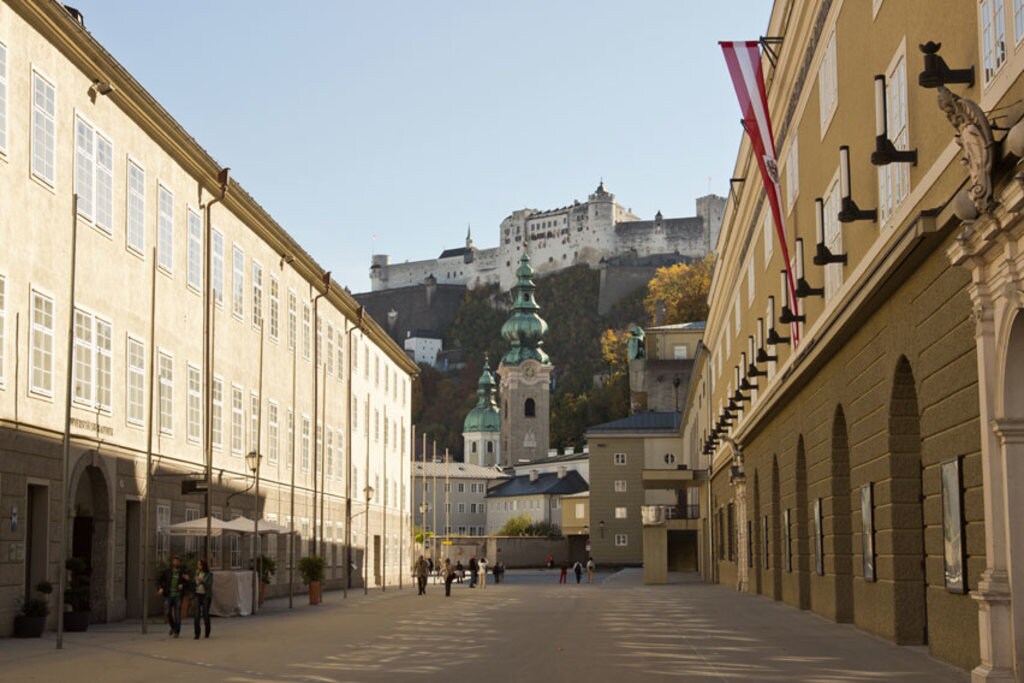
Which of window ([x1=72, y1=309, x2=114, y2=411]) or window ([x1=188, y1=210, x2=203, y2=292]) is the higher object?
window ([x1=188, y1=210, x2=203, y2=292])

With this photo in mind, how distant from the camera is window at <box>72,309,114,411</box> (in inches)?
984

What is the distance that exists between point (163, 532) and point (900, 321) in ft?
57.6

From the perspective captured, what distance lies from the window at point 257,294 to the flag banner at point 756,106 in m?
17.2

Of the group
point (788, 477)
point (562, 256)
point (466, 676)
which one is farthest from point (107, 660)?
point (562, 256)

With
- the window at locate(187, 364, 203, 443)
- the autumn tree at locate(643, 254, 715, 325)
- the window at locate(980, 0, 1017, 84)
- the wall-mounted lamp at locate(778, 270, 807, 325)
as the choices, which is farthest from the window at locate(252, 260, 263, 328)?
the autumn tree at locate(643, 254, 715, 325)

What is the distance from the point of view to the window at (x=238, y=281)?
119 ft

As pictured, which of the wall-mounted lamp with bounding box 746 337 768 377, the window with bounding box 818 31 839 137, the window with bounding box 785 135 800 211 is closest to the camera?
the window with bounding box 818 31 839 137

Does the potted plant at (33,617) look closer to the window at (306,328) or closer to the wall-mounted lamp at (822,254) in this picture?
the wall-mounted lamp at (822,254)

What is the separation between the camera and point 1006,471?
12406mm

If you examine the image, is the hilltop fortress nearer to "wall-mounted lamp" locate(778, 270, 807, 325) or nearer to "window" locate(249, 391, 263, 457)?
"window" locate(249, 391, 263, 457)

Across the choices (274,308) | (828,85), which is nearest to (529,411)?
(274,308)

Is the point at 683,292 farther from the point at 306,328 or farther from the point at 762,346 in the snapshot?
the point at 762,346

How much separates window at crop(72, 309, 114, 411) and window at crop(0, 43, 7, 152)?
13.1 feet

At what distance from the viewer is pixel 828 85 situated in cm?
2222
